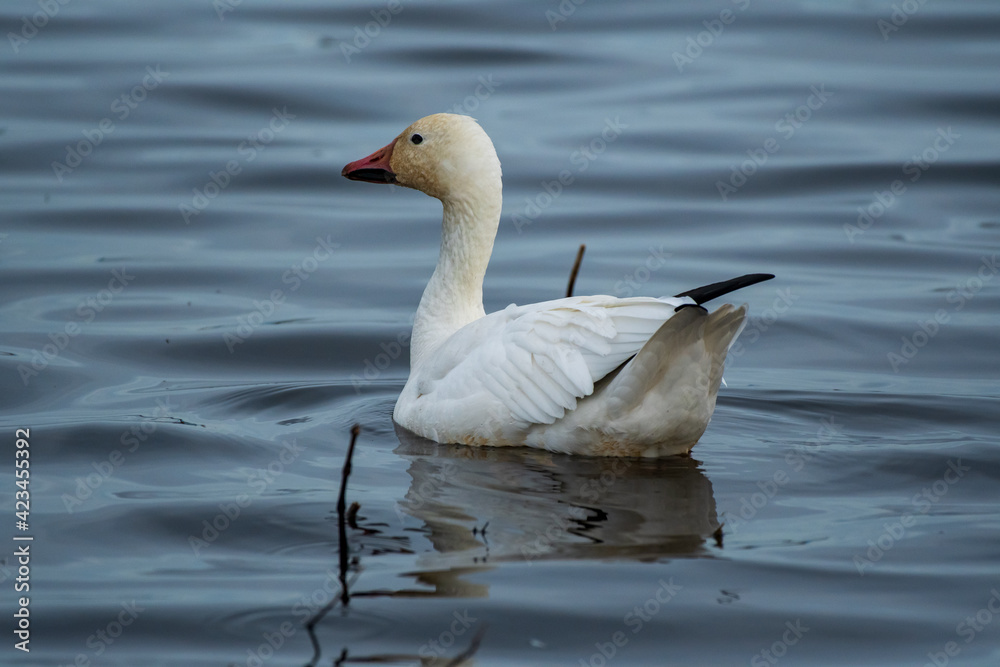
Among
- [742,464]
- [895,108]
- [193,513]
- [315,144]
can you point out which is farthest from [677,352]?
[895,108]

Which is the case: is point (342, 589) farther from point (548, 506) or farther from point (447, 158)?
point (447, 158)

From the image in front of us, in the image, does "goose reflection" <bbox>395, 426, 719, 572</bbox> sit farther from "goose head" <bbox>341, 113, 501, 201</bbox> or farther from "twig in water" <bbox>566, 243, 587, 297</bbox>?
"goose head" <bbox>341, 113, 501, 201</bbox>

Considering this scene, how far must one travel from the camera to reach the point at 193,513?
530 centimetres

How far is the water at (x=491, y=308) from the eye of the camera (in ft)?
14.3

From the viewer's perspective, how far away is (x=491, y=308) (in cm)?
904

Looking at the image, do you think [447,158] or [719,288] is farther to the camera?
[447,158]

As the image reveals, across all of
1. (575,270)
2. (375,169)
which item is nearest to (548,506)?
(575,270)

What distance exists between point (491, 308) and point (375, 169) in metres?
2.24

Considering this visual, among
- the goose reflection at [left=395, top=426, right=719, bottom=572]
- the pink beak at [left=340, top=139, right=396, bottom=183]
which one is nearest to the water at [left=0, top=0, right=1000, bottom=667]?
the goose reflection at [left=395, top=426, right=719, bottom=572]

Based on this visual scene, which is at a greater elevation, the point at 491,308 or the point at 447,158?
the point at 447,158

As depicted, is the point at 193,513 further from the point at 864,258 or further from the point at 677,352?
the point at 864,258

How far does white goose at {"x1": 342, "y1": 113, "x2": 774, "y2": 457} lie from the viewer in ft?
Answer: 17.5

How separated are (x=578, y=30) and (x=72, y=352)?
11743 mm

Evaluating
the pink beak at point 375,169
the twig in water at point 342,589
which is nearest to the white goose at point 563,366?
the pink beak at point 375,169
